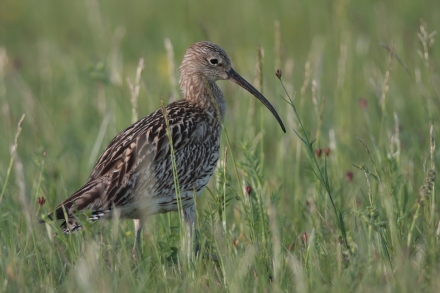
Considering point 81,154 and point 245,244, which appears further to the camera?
point 81,154

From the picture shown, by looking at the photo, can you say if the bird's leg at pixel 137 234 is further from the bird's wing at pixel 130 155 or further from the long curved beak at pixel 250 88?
the long curved beak at pixel 250 88

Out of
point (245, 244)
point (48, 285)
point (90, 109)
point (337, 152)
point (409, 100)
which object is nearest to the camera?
point (48, 285)

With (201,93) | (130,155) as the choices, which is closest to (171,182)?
(130,155)

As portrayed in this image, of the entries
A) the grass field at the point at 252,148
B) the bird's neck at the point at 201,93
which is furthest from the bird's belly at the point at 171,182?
the bird's neck at the point at 201,93

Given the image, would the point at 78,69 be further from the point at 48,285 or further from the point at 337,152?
the point at 48,285

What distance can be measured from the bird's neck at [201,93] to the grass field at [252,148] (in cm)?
20

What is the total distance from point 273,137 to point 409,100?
185cm

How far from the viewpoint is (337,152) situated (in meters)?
7.05

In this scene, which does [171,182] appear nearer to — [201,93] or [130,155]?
[130,155]

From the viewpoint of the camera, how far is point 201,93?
7102mm

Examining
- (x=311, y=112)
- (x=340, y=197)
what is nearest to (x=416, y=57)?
(x=311, y=112)

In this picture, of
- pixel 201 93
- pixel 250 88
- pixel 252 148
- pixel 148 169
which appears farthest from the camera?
pixel 201 93

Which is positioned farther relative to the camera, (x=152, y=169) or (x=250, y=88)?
(x=250, y=88)

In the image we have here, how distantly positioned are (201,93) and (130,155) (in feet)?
4.26
